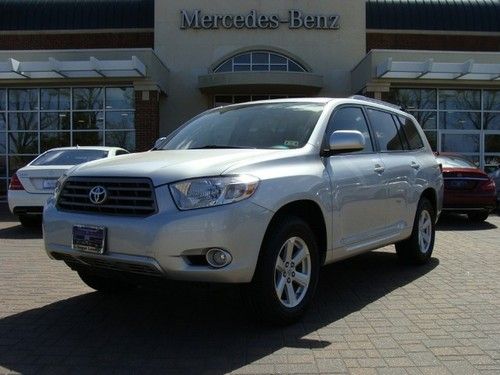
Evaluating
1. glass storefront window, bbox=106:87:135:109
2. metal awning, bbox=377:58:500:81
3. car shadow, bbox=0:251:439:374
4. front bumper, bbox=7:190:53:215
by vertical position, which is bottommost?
car shadow, bbox=0:251:439:374

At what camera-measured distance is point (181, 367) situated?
12.6 ft

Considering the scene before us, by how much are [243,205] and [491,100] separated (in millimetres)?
18621

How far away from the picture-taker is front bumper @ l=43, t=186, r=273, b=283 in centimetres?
401

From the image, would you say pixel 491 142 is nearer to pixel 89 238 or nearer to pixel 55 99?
pixel 55 99

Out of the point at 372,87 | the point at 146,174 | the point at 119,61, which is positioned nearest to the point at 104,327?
the point at 146,174

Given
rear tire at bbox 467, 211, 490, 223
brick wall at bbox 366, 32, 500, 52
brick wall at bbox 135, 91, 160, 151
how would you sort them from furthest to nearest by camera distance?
brick wall at bbox 366, 32, 500, 52
brick wall at bbox 135, 91, 160, 151
rear tire at bbox 467, 211, 490, 223

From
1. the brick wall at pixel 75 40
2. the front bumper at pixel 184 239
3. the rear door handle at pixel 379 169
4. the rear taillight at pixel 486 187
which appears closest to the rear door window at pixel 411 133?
the rear door handle at pixel 379 169

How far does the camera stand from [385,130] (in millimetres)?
6488

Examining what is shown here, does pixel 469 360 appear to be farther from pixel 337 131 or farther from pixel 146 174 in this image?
pixel 146 174

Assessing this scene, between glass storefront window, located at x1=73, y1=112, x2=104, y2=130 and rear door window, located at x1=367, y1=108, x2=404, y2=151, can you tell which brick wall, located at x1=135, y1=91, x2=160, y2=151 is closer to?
glass storefront window, located at x1=73, y1=112, x2=104, y2=130

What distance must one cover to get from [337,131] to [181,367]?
8.06 feet

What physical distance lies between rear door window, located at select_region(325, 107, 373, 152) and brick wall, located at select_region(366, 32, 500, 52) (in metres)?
18.6

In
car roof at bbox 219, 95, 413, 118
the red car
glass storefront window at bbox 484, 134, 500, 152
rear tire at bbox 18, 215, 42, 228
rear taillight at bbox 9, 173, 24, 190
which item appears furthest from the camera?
glass storefront window at bbox 484, 134, 500, 152

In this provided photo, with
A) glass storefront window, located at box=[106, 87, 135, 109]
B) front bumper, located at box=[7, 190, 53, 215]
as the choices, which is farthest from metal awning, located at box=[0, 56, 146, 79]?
front bumper, located at box=[7, 190, 53, 215]
